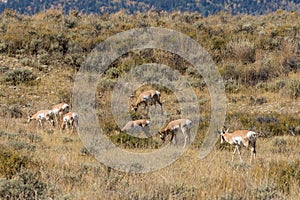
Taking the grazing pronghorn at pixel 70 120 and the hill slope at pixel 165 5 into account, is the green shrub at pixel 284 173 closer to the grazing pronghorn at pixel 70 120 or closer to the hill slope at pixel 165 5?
the grazing pronghorn at pixel 70 120

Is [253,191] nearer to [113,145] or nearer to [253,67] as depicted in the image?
[113,145]

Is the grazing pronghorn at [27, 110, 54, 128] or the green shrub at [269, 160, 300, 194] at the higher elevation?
the grazing pronghorn at [27, 110, 54, 128]

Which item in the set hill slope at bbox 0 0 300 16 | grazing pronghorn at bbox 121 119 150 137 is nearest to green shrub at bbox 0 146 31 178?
grazing pronghorn at bbox 121 119 150 137

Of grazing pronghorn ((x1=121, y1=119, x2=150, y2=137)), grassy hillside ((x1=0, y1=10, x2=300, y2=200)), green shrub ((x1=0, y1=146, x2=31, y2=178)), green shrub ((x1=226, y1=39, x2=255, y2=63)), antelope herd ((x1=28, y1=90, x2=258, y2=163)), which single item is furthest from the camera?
green shrub ((x1=226, y1=39, x2=255, y2=63))

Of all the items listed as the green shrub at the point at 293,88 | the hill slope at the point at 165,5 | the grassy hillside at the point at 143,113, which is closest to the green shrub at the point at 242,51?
the grassy hillside at the point at 143,113

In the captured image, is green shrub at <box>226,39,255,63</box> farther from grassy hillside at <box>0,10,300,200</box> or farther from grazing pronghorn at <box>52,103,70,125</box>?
→ grazing pronghorn at <box>52,103,70,125</box>

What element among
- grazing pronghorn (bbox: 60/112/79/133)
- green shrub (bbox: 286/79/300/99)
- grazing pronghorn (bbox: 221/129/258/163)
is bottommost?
grazing pronghorn (bbox: 221/129/258/163)

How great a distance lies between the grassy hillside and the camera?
582 centimetres

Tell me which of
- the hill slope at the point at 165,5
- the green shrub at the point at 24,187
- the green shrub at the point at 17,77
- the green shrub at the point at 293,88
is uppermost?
the hill slope at the point at 165,5

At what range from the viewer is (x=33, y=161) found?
6.97 metres

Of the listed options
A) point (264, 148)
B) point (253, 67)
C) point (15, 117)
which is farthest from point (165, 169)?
point (253, 67)

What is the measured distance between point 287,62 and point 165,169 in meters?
16.3

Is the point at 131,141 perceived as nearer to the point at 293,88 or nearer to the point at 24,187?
the point at 24,187

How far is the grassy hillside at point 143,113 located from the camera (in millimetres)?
5820
